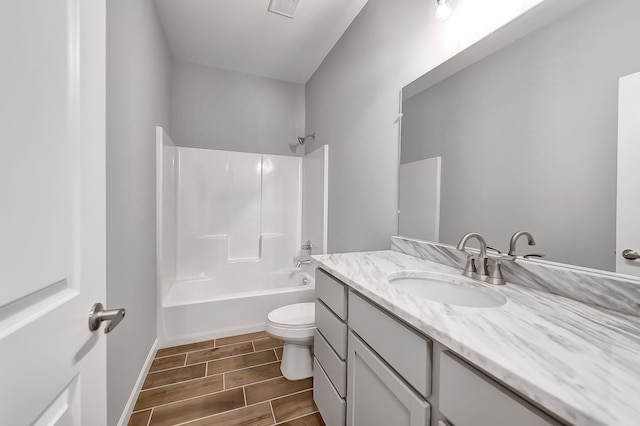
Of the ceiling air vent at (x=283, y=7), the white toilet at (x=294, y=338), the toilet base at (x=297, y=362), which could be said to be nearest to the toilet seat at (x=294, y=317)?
the white toilet at (x=294, y=338)

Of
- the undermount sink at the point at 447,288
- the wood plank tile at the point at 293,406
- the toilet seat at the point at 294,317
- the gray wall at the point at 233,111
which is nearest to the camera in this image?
the undermount sink at the point at 447,288

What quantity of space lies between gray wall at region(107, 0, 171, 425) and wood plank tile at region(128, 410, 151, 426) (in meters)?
0.14

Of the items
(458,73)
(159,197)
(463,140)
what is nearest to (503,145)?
(463,140)

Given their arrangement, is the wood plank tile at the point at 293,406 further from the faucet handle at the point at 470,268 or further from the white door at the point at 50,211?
the faucet handle at the point at 470,268

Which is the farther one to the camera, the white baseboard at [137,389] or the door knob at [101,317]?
the white baseboard at [137,389]

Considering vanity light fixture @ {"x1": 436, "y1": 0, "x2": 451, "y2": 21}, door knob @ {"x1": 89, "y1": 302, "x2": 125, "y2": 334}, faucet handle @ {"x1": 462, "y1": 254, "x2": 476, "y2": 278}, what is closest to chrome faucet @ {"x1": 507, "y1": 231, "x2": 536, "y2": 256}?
faucet handle @ {"x1": 462, "y1": 254, "x2": 476, "y2": 278}

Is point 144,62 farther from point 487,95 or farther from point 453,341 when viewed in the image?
point 453,341

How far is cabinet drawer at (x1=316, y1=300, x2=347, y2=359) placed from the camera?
1.08 meters

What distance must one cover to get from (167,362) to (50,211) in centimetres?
200

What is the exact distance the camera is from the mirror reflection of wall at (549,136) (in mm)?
741

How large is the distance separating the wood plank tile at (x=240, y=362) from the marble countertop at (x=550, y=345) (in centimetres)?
149

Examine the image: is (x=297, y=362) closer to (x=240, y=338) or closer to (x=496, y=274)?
(x=240, y=338)

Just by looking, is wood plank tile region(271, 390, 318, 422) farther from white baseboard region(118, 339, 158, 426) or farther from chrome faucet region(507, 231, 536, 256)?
chrome faucet region(507, 231, 536, 256)

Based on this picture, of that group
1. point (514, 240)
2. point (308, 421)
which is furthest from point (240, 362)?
point (514, 240)
